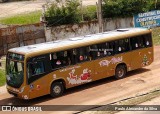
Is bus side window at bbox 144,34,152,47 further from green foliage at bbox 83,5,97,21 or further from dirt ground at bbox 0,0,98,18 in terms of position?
dirt ground at bbox 0,0,98,18

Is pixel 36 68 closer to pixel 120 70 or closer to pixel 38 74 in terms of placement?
pixel 38 74

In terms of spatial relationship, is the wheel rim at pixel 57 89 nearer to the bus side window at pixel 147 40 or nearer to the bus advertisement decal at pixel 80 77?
the bus advertisement decal at pixel 80 77

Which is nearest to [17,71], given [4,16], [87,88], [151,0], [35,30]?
[87,88]

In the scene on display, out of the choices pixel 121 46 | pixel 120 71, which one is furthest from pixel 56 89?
pixel 121 46

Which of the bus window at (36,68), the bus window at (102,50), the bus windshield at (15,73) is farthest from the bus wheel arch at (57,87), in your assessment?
the bus window at (102,50)

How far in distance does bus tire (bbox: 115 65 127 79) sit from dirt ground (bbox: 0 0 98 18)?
58.2 ft

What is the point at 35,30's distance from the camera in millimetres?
28438

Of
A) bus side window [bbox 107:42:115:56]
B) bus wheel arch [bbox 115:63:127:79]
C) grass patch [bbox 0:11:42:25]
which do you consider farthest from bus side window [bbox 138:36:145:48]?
grass patch [bbox 0:11:42:25]

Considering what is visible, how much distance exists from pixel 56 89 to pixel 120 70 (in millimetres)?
4654

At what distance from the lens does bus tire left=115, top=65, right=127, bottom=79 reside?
2105cm

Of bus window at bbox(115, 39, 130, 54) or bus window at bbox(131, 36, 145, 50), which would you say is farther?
bus window at bbox(131, 36, 145, 50)

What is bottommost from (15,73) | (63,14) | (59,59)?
(15,73)

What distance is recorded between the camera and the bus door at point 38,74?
678 inches

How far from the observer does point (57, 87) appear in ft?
60.5
